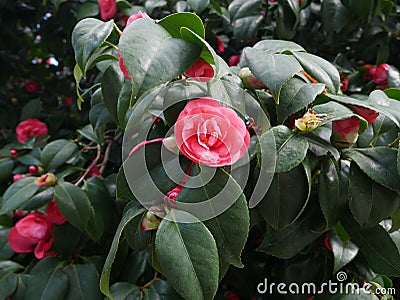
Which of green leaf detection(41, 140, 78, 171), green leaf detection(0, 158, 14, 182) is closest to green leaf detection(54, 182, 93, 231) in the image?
green leaf detection(41, 140, 78, 171)

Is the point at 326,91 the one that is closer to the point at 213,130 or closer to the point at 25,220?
the point at 213,130

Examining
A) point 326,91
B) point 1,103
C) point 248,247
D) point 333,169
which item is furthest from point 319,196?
point 1,103

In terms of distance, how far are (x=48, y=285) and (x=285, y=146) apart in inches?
20.0

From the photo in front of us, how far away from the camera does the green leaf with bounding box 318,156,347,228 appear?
0.57 meters

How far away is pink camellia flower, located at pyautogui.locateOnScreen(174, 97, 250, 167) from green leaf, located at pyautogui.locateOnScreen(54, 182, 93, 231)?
1.25 feet

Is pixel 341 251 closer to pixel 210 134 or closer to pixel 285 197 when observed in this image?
pixel 285 197

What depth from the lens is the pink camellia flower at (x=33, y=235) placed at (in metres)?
0.84

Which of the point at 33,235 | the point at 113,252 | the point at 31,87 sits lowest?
the point at 31,87

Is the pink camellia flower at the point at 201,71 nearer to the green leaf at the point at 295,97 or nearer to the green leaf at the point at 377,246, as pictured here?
the green leaf at the point at 295,97

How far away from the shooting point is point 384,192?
57 centimetres

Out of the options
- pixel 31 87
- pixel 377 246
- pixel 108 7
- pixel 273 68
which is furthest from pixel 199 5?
pixel 31 87

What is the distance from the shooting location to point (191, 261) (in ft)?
1.55

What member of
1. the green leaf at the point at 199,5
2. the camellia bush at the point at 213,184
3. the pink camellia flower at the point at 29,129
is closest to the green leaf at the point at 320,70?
the camellia bush at the point at 213,184

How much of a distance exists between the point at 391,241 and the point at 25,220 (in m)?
0.59
